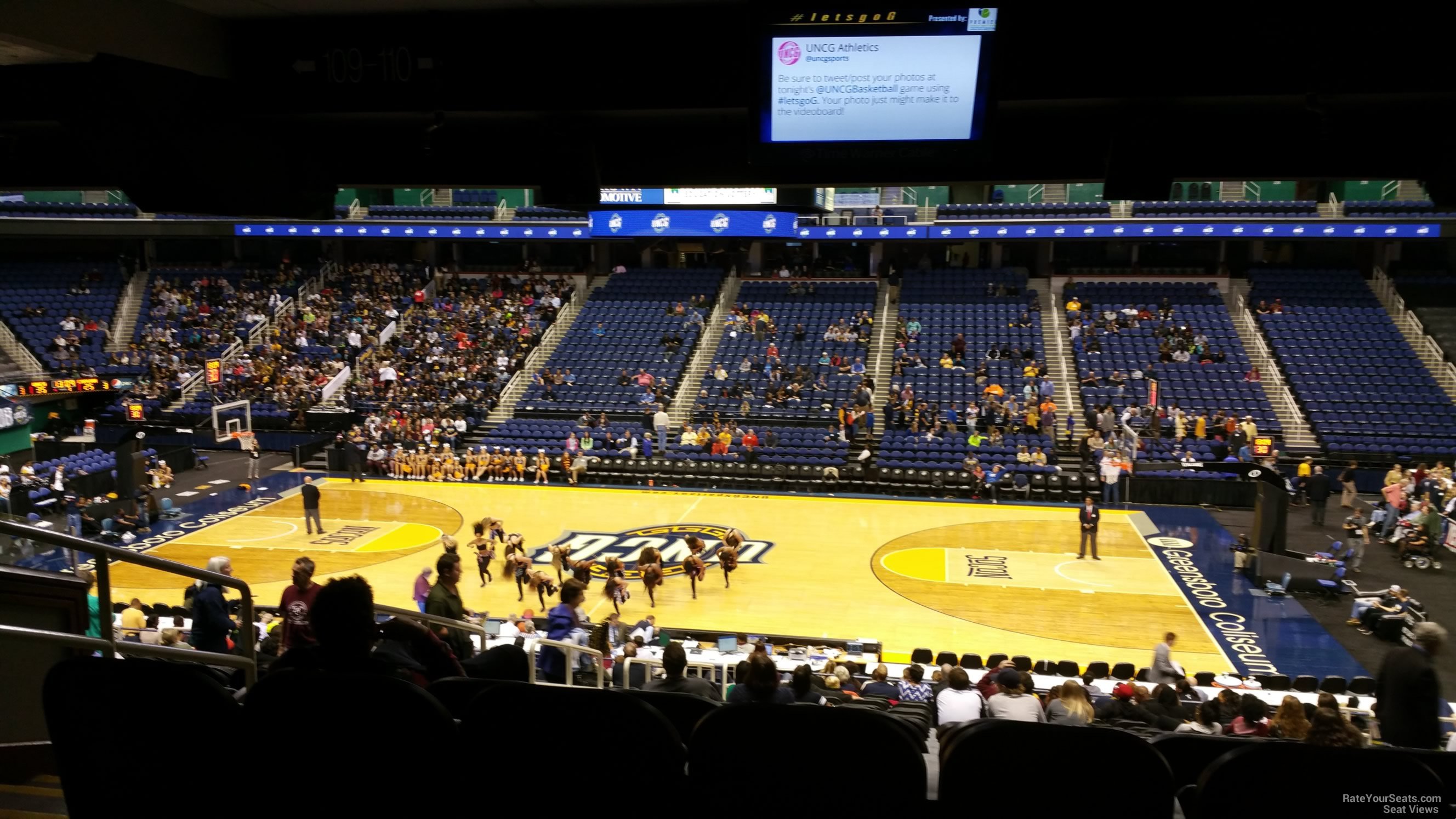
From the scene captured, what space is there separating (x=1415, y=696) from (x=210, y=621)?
941 cm

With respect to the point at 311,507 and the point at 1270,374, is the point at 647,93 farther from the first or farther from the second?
the point at 1270,374

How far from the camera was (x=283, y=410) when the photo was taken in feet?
97.0

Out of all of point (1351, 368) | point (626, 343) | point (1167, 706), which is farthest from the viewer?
point (626, 343)

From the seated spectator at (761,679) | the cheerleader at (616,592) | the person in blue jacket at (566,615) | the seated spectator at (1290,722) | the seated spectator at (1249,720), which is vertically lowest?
Result: the cheerleader at (616,592)

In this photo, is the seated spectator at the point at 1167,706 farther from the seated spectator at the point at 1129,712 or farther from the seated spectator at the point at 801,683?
the seated spectator at the point at 801,683

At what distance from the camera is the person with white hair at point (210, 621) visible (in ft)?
27.0

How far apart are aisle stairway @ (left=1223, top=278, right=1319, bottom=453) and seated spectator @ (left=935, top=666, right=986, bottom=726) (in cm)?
2017

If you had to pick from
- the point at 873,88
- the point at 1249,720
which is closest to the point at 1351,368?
the point at 1249,720

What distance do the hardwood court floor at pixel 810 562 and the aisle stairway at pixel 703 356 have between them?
14.6 ft

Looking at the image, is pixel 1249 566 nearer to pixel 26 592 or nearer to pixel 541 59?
pixel 541 59

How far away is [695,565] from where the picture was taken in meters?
15.8

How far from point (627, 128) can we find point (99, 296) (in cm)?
3876

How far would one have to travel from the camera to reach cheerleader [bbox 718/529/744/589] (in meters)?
16.0

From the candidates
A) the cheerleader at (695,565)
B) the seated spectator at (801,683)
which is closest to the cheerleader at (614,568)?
the cheerleader at (695,565)
